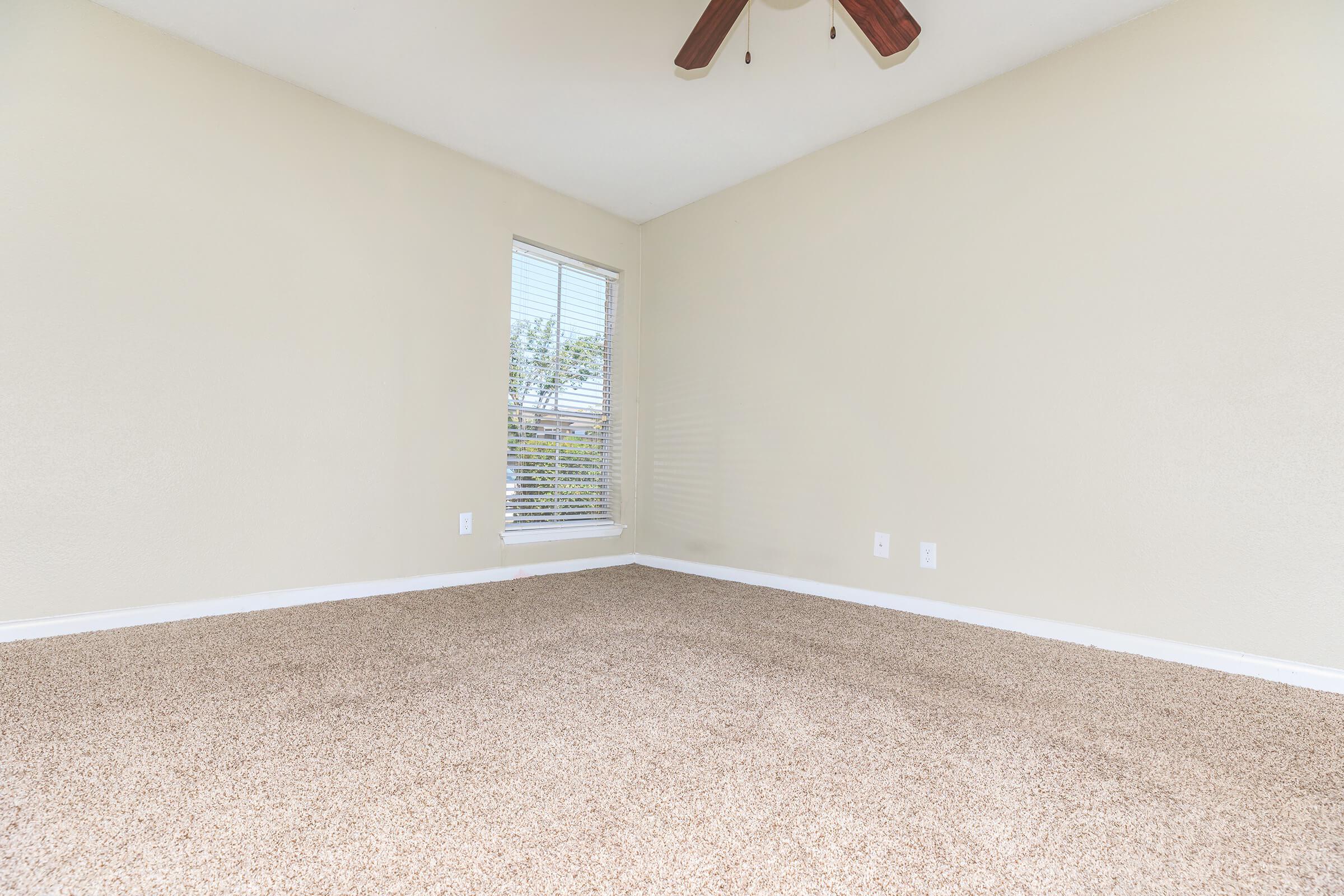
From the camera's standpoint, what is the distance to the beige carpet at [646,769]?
0.88 metres

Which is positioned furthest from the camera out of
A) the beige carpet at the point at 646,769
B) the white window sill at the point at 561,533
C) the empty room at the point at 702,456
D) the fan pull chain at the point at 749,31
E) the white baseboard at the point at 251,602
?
the white window sill at the point at 561,533

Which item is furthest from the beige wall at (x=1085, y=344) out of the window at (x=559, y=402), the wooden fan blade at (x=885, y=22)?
the window at (x=559, y=402)

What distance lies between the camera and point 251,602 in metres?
2.43

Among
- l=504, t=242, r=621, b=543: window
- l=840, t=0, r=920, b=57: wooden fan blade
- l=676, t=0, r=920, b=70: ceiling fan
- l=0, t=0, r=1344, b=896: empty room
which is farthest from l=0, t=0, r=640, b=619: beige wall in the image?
l=840, t=0, r=920, b=57: wooden fan blade

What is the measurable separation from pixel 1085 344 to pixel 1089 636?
1.02 meters

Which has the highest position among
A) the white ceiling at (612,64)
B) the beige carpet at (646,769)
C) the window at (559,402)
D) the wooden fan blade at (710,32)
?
the white ceiling at (612,64)

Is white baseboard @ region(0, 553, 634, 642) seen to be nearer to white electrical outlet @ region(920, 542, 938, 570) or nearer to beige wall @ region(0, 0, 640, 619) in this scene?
beige wall @ region(0, 0, 640, 619)

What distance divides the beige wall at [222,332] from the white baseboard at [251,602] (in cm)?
4

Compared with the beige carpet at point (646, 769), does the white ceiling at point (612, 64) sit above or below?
above

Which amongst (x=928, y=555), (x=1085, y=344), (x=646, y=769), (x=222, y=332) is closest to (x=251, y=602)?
(x=222, y=332)

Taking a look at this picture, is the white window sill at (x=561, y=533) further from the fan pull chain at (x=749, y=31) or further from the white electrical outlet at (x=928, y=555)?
the fan pull chain at (x=749, y=31)

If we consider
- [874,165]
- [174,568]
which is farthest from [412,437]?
[874,165]

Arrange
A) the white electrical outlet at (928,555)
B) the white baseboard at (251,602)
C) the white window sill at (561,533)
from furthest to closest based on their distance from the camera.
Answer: the white window sill at (561,533)
the white electrical outlet at (928,555)
the white baseboard at (251,602)

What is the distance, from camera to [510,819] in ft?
3.27
